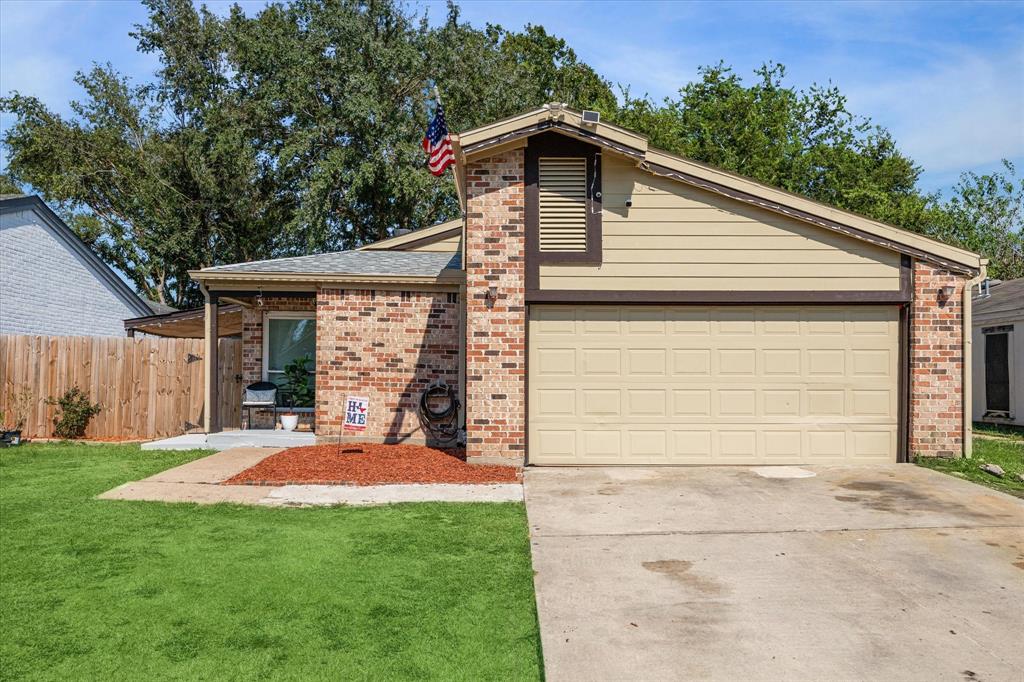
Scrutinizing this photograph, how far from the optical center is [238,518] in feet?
23.9

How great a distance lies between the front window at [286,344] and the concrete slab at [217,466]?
7.30 feet

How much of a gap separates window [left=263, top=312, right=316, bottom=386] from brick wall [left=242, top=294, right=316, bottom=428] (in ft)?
0.35

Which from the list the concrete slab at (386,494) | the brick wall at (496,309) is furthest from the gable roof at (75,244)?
the concrete slab at (386,494)

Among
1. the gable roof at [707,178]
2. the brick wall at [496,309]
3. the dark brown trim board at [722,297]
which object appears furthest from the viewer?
the dark brown trim board at [722,297]

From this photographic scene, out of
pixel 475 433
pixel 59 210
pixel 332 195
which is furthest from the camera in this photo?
pixel 59 210

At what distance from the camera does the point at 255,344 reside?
14.0m

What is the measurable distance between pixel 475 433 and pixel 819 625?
595cm

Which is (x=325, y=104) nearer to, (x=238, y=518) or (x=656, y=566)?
(x=238, y=518)

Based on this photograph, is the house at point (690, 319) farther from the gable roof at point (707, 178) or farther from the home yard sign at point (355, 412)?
the home yard sign at point (355, 412)

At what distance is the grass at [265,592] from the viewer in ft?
13.5

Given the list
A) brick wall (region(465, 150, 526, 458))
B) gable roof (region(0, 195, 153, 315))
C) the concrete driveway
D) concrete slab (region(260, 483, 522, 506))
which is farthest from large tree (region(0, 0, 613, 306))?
the concrete driveway

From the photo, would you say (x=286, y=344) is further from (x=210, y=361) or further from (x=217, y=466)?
(x=217, y=466)

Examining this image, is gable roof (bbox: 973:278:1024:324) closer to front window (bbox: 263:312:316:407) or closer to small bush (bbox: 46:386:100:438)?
front window (bbox: 263:312:316:407)

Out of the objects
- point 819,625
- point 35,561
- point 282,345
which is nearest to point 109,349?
point 282,345
